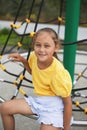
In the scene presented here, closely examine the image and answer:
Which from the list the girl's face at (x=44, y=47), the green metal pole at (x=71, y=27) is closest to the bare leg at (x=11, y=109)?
the girl's face at (x=44, y=47)

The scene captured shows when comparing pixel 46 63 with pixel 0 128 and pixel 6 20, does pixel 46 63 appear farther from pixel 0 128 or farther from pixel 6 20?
pixel 6 20

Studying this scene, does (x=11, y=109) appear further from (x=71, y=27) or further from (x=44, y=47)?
(x=71, y=27)

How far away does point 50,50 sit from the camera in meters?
1.73

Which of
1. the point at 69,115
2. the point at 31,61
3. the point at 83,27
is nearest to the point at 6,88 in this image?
the point at 31,61

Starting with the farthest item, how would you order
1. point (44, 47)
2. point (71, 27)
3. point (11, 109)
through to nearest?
point (71, 27), point (11, 109), point (44, 47)

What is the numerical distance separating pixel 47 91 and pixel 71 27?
2.86 ft

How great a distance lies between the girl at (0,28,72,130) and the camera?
1731mm

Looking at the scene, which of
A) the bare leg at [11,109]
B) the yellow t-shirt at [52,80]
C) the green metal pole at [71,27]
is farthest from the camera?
the green metal pole at [71,27]

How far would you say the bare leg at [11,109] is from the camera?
6.09 ft

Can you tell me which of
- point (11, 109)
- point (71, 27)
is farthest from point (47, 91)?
point (71, 27)

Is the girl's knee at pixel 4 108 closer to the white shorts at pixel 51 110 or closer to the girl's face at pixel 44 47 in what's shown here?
the white shorts at pixel 51 110

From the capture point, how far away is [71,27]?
2.59 metres

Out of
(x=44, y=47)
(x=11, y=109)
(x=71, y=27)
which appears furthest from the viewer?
(x=71, y=27)

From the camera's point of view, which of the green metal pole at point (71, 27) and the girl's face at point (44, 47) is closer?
the girl's face at point (44, 47)
